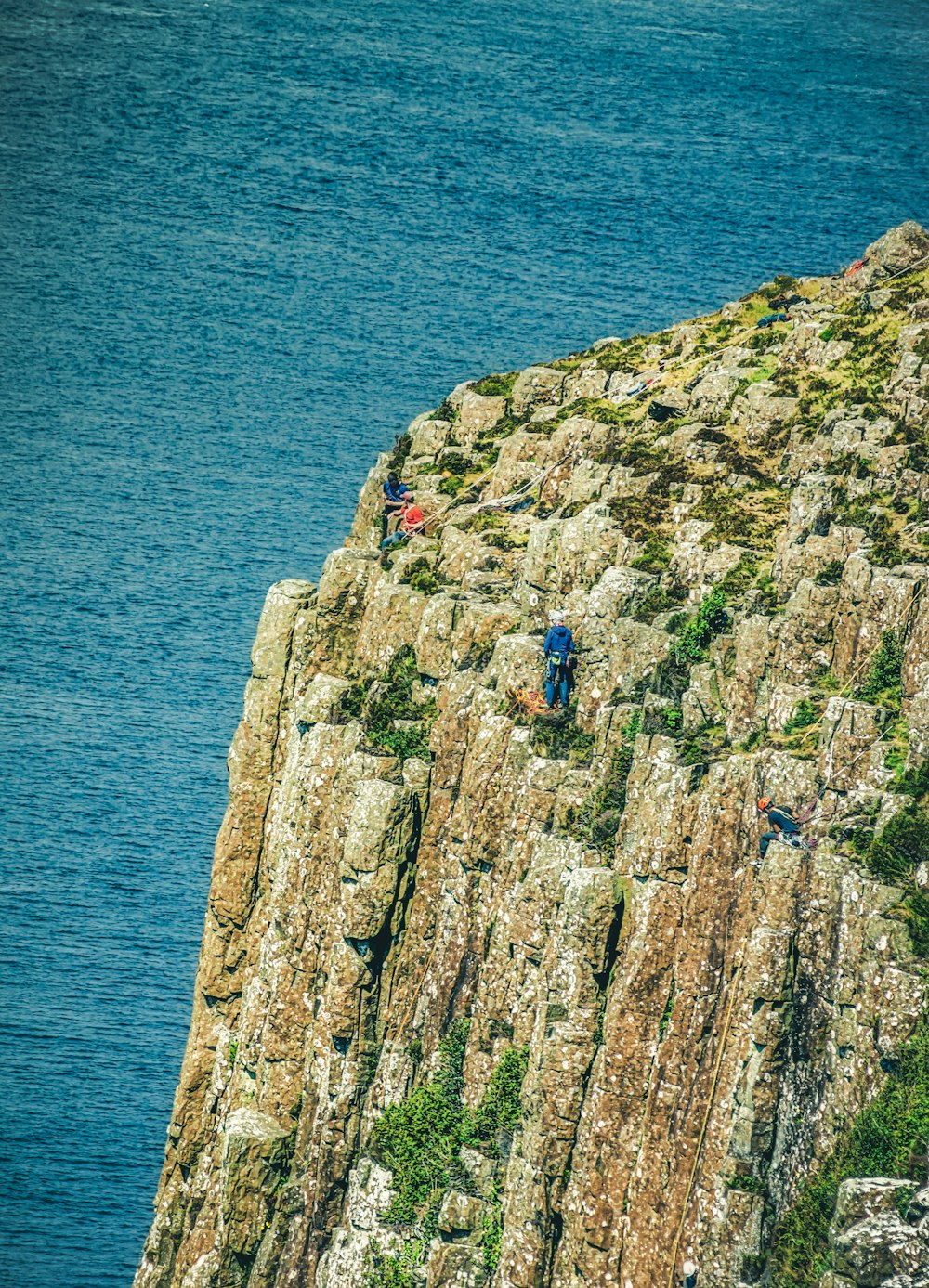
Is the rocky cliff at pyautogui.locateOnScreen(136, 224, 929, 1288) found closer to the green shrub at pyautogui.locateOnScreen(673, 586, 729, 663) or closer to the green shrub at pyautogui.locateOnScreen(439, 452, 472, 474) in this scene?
the green shrub at pyautogui.locateOnScreen(673, 586, 729, 663)

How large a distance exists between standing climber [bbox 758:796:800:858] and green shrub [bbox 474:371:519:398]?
44268 millimetres

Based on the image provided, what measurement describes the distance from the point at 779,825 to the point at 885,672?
5.71 m

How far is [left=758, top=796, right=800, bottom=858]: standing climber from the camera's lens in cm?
5188

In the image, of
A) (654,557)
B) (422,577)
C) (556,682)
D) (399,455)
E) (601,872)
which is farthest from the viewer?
(399,455)

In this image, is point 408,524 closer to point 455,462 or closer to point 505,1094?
point 455,462

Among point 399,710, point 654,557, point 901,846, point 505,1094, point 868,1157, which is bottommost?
point 505,1094

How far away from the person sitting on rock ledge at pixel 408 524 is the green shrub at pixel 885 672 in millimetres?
29107

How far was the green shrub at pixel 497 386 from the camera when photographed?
315 feet

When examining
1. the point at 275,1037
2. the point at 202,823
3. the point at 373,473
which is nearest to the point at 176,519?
the point at 202,823

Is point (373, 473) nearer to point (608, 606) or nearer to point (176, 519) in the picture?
point (608, 606)

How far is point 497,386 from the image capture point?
96.8 meters

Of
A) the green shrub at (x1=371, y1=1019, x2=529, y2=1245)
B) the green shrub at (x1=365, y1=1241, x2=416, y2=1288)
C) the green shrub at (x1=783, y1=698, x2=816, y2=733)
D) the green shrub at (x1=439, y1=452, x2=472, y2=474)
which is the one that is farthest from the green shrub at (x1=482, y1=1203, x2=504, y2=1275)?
the green shrub at (x1=439, y1=452, x2=472, y2=474)

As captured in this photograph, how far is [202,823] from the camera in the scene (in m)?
155

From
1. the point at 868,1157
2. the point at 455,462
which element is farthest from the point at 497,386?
the point at 868,1157
